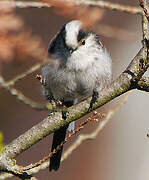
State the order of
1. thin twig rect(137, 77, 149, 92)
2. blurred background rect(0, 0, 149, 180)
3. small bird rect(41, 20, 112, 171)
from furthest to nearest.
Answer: blurred background rect(0, 0, 149, 180)
small bird rect(41, 20, 112, 171)
thin twig rect(137, 77, 149, 92)

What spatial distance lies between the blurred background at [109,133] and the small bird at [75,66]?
1815 mm

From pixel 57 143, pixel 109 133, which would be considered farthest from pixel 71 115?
pixel 109 133

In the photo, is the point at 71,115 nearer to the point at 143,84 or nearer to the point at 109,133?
the point at 143,84

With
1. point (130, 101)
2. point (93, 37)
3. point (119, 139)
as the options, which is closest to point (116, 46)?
point (130, 101)

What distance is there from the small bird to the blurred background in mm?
1815

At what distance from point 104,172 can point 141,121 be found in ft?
2.43

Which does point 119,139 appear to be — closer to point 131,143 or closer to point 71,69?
point 131,143

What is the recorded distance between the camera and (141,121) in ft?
18.7

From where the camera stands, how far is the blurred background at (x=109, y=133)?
200 inches

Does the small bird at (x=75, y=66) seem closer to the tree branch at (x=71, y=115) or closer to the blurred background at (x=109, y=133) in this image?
the tree branch at (x=71, y=115)

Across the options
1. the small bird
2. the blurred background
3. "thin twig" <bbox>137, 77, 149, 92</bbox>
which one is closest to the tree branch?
"thin twig" <bbox>137, 77, 149, 92</bbox>

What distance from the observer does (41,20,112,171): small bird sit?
2.96 meters

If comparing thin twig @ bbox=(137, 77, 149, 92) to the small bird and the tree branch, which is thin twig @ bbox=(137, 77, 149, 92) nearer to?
the tree branch

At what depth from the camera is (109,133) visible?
5879 mm
